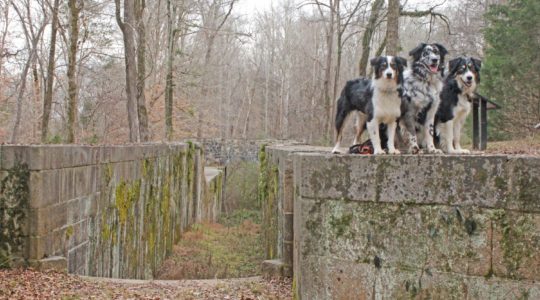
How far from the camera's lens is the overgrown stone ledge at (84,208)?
6.57m

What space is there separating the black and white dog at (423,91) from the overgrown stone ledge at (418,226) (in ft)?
1.69

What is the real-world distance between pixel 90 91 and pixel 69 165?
84.5 feet

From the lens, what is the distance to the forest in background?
1898 cm

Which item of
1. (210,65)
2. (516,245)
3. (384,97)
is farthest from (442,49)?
(210,65)

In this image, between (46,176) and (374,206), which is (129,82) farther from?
(374,206)

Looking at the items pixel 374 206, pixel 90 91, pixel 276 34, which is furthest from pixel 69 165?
pixel 276 34

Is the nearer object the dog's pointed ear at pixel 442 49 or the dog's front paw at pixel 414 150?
the dog's front paw at pixel 414 150

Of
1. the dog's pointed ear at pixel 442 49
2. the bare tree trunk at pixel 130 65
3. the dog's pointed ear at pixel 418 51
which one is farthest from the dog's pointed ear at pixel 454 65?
the bare tree trunk at pixel 130 65

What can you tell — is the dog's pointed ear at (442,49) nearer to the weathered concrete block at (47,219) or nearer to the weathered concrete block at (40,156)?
the weathered concrete block at (40,156)

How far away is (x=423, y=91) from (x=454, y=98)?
0.40 m

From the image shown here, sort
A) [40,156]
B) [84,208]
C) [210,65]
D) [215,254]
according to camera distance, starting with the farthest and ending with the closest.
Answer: [210,65], [215,254], [84,208], [40,156]

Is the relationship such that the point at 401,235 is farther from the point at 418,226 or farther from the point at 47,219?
the point at 47,219

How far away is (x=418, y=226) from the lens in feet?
13.9

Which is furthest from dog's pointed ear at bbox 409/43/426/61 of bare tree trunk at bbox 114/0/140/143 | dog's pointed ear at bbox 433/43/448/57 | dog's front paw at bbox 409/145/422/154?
bare tree trunk at bbox 114/0/140/143
